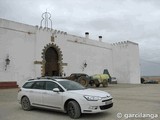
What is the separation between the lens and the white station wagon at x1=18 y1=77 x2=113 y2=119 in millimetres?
8969

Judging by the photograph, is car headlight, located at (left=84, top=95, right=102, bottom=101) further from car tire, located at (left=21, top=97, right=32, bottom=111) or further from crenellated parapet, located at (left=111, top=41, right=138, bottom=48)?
crenellated parapet, located at (left=111, top=41, right=138, bottom=48)

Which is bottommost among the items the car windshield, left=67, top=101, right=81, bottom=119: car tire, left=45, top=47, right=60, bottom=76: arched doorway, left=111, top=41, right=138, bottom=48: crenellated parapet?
left=67, top=101, right=81, bottom=119: car tire

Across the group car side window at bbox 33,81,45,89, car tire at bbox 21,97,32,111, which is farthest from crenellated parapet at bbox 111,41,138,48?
car tire at bbox 21,97,32,111

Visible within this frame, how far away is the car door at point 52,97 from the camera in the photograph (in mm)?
9703

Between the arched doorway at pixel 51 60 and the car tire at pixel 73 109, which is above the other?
the arched doorway at pixel 51 60

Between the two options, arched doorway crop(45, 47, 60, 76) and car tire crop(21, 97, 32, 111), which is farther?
arched doorway crop(45, 47, 60, 76)

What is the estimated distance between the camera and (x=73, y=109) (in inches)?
361

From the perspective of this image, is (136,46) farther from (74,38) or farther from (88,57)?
(74,38)

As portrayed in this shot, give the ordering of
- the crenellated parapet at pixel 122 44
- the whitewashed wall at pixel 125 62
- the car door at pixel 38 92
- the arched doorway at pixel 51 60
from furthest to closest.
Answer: the crenellated parapet at pixel 122 44 < the whitewashed wall at pixel 125 62 < the arched doorway at pixel 51 60 < the car door at pixel 38 92

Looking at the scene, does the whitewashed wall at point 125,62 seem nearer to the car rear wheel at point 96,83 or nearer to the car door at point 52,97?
the car rear wheel at point 96,83

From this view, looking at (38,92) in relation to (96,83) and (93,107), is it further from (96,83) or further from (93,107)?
(96,83)

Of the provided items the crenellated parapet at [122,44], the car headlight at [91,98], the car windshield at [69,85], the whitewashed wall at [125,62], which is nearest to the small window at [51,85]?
the car windshield at [69,85]

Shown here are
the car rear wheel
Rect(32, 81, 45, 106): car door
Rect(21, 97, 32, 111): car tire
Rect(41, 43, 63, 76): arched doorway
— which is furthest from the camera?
Rect(41, 43, 63, 76): arched doorway

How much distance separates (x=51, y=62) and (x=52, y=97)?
58.4ft
